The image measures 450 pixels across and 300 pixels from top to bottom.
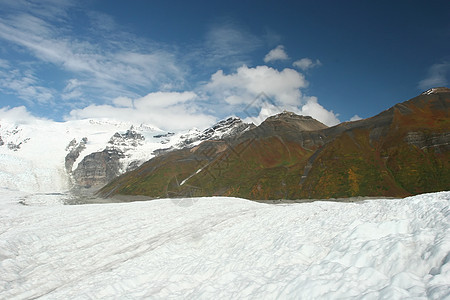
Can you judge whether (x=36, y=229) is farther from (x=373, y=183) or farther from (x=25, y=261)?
(x=373, y=183)

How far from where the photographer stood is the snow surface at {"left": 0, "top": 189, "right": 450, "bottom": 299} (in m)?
10.9

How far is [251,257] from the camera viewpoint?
17078 mm

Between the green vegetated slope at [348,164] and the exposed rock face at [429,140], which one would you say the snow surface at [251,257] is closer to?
the green vegetated slope at [348,164]

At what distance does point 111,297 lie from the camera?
51.8 feet

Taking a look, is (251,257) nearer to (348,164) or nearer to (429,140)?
(348,164)

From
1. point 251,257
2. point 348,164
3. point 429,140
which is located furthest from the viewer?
point 348,164

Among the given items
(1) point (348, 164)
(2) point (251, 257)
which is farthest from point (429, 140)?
(2) point (251, 257)

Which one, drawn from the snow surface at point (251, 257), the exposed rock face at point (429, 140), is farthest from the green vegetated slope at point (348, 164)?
the snow surface at point (251, 257)

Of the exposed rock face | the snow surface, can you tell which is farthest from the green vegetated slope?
the snow surface

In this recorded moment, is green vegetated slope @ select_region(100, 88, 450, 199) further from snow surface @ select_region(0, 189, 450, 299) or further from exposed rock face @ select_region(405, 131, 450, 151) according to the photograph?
snow surface @ select_region(0, 189, 450, 299)

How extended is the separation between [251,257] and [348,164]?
335 feet

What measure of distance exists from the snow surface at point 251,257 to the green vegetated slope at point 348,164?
81058mm

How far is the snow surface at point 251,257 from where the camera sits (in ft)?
35.7

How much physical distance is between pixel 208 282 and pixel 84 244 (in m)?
18.4
